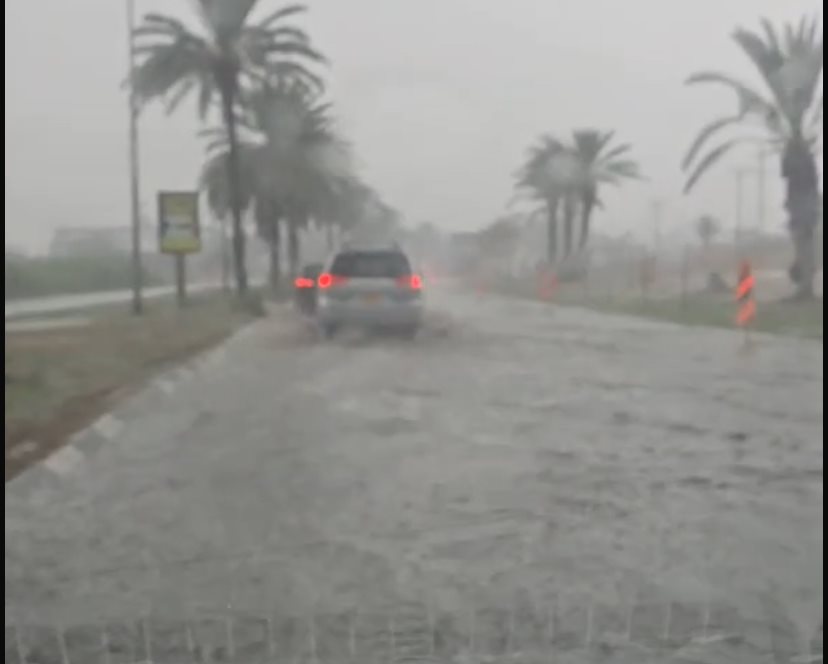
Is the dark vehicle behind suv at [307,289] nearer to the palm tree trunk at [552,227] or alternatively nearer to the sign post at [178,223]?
the sign post at [178,223]

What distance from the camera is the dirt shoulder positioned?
48.9ft

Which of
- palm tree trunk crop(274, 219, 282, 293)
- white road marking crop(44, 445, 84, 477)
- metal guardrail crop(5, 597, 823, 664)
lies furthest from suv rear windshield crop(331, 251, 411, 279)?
palm tree trunk crop(274, 219, 282, 293)

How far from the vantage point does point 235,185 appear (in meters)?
41.7

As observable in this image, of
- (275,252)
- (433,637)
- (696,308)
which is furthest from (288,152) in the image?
(433,637)

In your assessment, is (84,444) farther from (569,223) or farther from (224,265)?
(569,223)

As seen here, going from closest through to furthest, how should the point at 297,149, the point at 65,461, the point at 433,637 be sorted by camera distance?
the point at 433,637
the point at 65,461
the point at 297,149

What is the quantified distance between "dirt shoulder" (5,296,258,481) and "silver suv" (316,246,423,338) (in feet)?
7.73

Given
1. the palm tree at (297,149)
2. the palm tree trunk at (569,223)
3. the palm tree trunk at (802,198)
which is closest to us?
the palm tree trunk at (802,198)

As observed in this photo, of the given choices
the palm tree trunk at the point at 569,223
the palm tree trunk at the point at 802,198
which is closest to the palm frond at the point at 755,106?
the palm tree trunk at the point at 802,198

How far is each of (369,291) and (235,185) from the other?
1475cm

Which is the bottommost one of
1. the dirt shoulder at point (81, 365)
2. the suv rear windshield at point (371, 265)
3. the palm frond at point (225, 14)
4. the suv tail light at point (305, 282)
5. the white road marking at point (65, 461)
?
the dirt shoulder at point (81, 365)

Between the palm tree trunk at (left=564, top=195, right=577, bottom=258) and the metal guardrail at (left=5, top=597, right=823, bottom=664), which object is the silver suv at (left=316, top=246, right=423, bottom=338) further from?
the palm tree trunk at (left=564, top=195, right=577, bottom=258)

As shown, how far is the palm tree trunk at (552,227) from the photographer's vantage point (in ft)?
196

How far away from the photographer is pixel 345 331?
30016 mm
